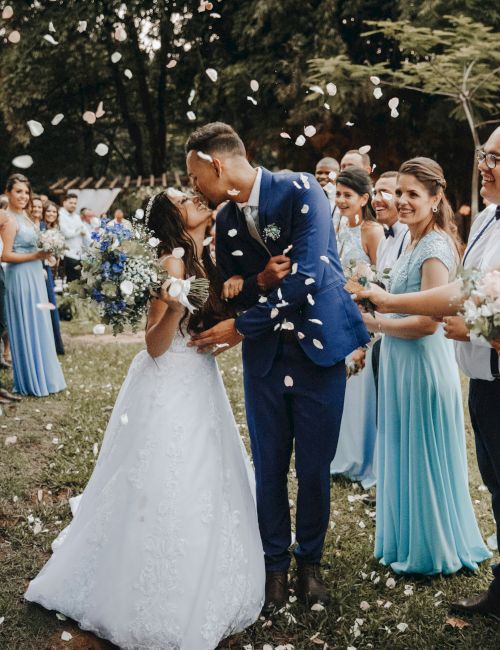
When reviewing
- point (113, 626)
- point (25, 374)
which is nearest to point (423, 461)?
point (113, 626)

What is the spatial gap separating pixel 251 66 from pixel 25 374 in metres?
12.2

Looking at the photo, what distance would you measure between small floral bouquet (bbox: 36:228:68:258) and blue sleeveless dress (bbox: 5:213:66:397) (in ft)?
0.55

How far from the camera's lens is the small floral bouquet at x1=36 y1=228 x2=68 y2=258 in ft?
23.7

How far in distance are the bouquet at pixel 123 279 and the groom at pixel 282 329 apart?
39cm

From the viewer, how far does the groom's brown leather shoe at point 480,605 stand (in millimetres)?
3305

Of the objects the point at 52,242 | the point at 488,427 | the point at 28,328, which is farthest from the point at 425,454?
the point at 28,328

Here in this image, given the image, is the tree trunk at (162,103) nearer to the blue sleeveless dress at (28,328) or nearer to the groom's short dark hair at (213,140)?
the blue sleeveless dress at (28,328)

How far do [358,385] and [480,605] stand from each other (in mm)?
2196

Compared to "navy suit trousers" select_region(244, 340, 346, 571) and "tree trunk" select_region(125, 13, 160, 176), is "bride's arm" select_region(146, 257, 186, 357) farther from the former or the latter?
"tree trunk" select_region(125, 13, 160, 176)

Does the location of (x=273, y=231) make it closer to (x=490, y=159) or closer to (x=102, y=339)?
(x=490, y=159)

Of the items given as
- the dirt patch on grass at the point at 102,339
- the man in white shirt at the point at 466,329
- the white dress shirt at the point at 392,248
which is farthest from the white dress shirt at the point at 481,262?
the dirt patch on grass at the point at 102,339

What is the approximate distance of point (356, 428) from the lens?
5.29m

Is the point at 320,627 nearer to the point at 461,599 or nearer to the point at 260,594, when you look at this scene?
the point at 260,594

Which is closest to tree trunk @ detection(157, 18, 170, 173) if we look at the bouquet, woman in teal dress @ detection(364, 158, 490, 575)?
woman in teal dress @ detection(364, 158, 490, 575)
